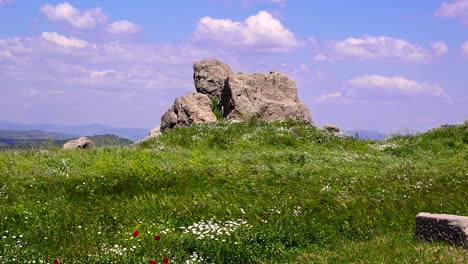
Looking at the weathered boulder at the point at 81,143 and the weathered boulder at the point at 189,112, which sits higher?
the weathered boulder at the point at 189,112

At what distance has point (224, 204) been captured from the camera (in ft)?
53.0

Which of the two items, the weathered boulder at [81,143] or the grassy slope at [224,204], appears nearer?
the grassy slope at [224,204]

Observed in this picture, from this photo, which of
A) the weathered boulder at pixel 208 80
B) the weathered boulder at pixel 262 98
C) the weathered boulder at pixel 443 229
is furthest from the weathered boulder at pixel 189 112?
the weathered boulder at pixel 443 229

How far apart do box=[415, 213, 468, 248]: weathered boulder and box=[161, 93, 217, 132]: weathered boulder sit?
102 ft

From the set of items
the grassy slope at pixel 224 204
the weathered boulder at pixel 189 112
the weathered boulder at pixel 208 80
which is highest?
the weathered boulder at pixel 208 80

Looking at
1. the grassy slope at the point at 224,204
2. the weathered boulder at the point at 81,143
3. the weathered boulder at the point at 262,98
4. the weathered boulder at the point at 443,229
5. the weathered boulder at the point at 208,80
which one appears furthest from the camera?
the weathered boulder at the point at 208,80

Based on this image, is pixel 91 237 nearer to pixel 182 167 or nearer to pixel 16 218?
pixel 16 218

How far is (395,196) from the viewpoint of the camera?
17.1 meters

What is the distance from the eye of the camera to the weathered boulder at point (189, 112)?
43750 mm

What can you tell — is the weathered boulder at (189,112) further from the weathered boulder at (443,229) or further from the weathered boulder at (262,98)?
the weathered boulder at (443,229)

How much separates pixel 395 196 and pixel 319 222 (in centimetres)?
377

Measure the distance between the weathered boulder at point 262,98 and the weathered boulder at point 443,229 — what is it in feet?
96.8

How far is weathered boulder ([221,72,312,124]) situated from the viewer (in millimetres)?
44031

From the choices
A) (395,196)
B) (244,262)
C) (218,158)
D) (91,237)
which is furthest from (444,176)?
(91,237)
